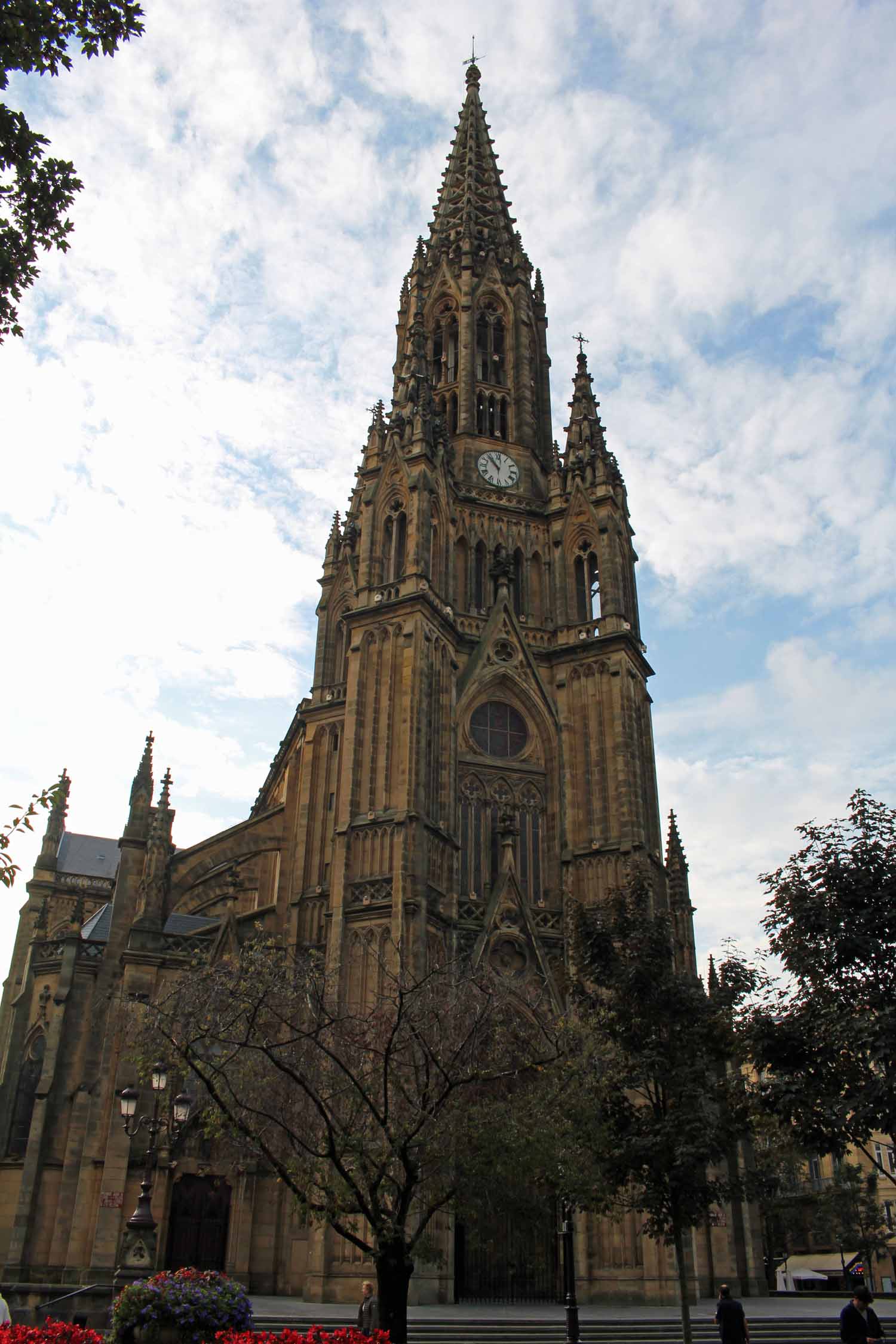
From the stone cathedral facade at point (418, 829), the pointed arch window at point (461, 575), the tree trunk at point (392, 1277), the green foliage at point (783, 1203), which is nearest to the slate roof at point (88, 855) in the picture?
the stone cathedral facade at point (418, 829)

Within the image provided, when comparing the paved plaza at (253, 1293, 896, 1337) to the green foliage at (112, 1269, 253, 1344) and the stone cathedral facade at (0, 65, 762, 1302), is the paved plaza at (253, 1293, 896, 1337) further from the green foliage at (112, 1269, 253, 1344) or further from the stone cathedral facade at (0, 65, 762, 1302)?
the green foliage at (112, 1269, 253, 1344)

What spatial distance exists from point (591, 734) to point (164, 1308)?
1031 inches

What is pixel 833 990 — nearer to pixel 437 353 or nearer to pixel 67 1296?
pixel 67 1296

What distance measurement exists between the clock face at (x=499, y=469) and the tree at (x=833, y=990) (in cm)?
2865

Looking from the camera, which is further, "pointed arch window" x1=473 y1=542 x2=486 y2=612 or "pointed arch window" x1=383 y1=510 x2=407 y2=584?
"pointed arch window" x1=473 y1=542 x2=486 y2=612

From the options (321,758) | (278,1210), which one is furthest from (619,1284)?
(321,758)

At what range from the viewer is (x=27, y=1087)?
3584 cm

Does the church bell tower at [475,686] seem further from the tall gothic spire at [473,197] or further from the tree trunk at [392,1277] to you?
the tree trunk at [392,1277]

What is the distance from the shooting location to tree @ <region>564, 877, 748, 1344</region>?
60.3ft

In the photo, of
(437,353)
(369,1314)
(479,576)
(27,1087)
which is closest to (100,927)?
(27,1087)

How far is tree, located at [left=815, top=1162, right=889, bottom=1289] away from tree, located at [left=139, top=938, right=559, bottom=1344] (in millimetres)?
29217

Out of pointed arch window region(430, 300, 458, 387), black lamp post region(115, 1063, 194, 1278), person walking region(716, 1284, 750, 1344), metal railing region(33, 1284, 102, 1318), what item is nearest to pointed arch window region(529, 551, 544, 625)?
pointed arch window region(430, 300, 458, 387)

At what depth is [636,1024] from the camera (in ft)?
65.1

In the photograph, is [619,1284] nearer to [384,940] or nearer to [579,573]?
[384,940]
